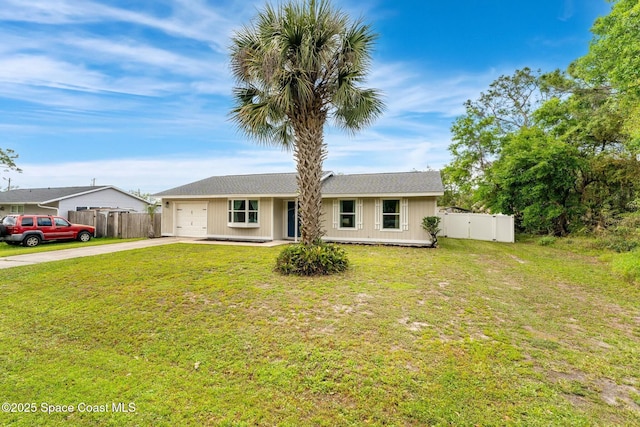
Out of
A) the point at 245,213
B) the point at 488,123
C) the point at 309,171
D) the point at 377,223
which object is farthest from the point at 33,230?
the point at 488,123

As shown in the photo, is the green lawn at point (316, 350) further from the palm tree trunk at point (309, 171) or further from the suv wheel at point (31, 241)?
the suv wheel at point (31, 241)

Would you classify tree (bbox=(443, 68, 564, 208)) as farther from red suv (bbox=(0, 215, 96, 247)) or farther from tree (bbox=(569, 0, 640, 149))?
red suv (bbox=(0, 215, 96, 247))

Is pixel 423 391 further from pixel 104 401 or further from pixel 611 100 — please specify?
pixel 611 100

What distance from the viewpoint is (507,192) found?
1647cm

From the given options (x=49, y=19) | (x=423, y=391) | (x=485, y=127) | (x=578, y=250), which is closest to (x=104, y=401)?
(x=423, y=391)

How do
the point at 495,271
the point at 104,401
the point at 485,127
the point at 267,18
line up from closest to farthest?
the point at 104,401 → the point at 267,18 → the point at 495,271 → the point at 485,127

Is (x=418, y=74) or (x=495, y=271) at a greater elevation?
(x=418, y=74)

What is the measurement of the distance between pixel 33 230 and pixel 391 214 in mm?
16589

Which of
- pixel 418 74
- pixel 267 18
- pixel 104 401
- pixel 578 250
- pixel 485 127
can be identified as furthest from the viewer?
pixel 485 127

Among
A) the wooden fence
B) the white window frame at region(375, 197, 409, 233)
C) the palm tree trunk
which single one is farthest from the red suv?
the white window frame at region(375, 197, 409, 233)

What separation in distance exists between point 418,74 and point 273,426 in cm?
1469

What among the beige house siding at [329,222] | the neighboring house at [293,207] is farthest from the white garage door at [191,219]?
the beige house siding at [329,222]

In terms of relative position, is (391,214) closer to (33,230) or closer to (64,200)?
(33,230)

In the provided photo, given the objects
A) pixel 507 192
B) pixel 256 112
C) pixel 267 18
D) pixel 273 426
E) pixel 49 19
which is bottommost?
pixel 273 426
